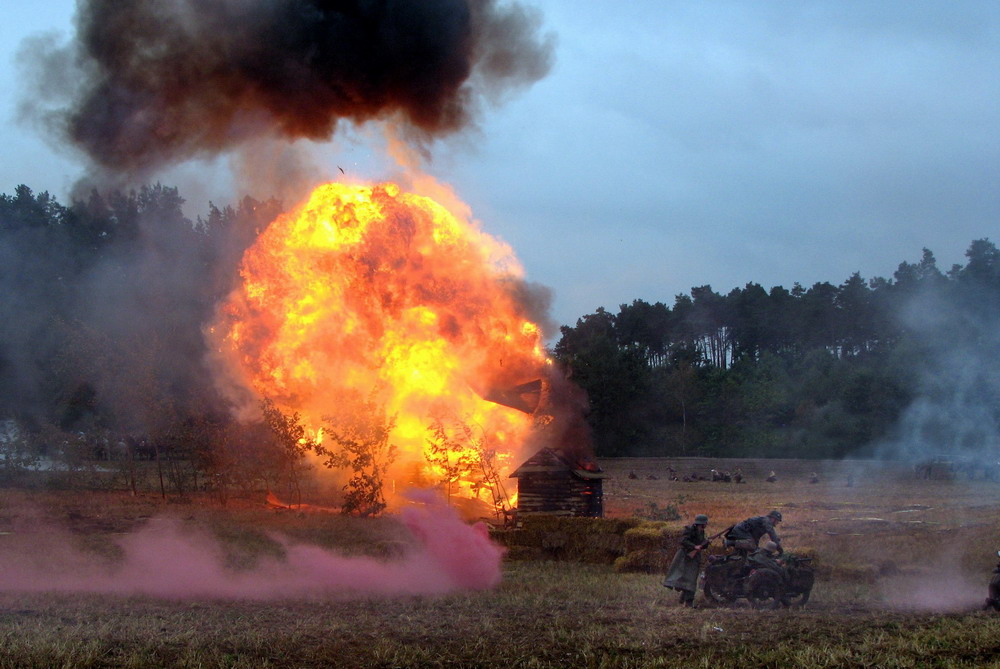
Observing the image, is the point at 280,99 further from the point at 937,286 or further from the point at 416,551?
the point at 937,286

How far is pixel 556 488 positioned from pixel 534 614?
18.9 meters

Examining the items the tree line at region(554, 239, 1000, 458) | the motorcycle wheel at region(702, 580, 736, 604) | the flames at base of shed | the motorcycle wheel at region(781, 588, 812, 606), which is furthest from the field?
the flames at base of shed

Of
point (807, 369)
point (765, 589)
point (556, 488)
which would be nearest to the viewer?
point (765, 589)

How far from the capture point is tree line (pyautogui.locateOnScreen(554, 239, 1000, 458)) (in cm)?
3194

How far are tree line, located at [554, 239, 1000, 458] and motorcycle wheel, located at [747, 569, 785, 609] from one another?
52.8ft

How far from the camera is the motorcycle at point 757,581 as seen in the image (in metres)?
16.4

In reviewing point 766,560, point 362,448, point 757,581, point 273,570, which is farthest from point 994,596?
point 362,448

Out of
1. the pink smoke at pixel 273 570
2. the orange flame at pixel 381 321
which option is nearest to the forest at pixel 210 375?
the orange flame at pixel 381 321

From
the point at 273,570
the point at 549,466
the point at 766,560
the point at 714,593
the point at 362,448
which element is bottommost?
the point at 273,570

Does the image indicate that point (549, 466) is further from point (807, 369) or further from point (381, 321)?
point (807, 369)

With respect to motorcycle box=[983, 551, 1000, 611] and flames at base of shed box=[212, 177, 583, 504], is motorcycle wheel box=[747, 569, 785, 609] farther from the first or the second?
flames at base of shed box=[212, 177, 583, 504]

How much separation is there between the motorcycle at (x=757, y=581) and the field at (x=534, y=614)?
13.7 inches

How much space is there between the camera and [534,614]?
1566cm

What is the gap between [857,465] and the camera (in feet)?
165
